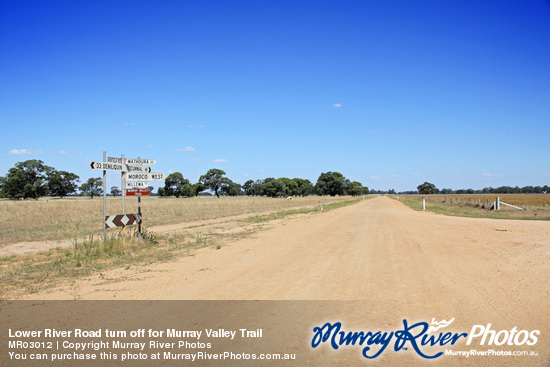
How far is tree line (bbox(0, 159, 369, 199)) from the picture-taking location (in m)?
75.8

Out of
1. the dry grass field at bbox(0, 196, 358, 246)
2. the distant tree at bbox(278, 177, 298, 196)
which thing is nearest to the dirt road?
the dry grass field at bbox(0, 196, 358, 246)

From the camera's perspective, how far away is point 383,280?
24.2 ft

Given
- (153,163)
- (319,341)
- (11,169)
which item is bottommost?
(319,341)

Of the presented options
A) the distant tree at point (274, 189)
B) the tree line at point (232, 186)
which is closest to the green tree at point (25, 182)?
the tree line at point (232, 186)

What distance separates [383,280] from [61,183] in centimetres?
10167

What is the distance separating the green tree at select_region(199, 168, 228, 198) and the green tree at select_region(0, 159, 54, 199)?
55.4 metres

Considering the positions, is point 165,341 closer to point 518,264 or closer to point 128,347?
point 128,347

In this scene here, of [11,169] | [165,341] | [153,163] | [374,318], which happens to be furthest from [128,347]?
[11,169]

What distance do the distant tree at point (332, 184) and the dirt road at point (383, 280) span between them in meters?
145

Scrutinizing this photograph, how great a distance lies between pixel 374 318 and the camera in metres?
5.21

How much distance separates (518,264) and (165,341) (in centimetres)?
853

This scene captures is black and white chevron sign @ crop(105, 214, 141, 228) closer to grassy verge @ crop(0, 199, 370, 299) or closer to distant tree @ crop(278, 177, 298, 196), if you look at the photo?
grassy verge @ crop(0, 199, 370, 299)

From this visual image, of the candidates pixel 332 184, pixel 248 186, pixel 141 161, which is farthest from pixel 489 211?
pixel 248 186

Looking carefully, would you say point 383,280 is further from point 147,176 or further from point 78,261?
point 147,176
